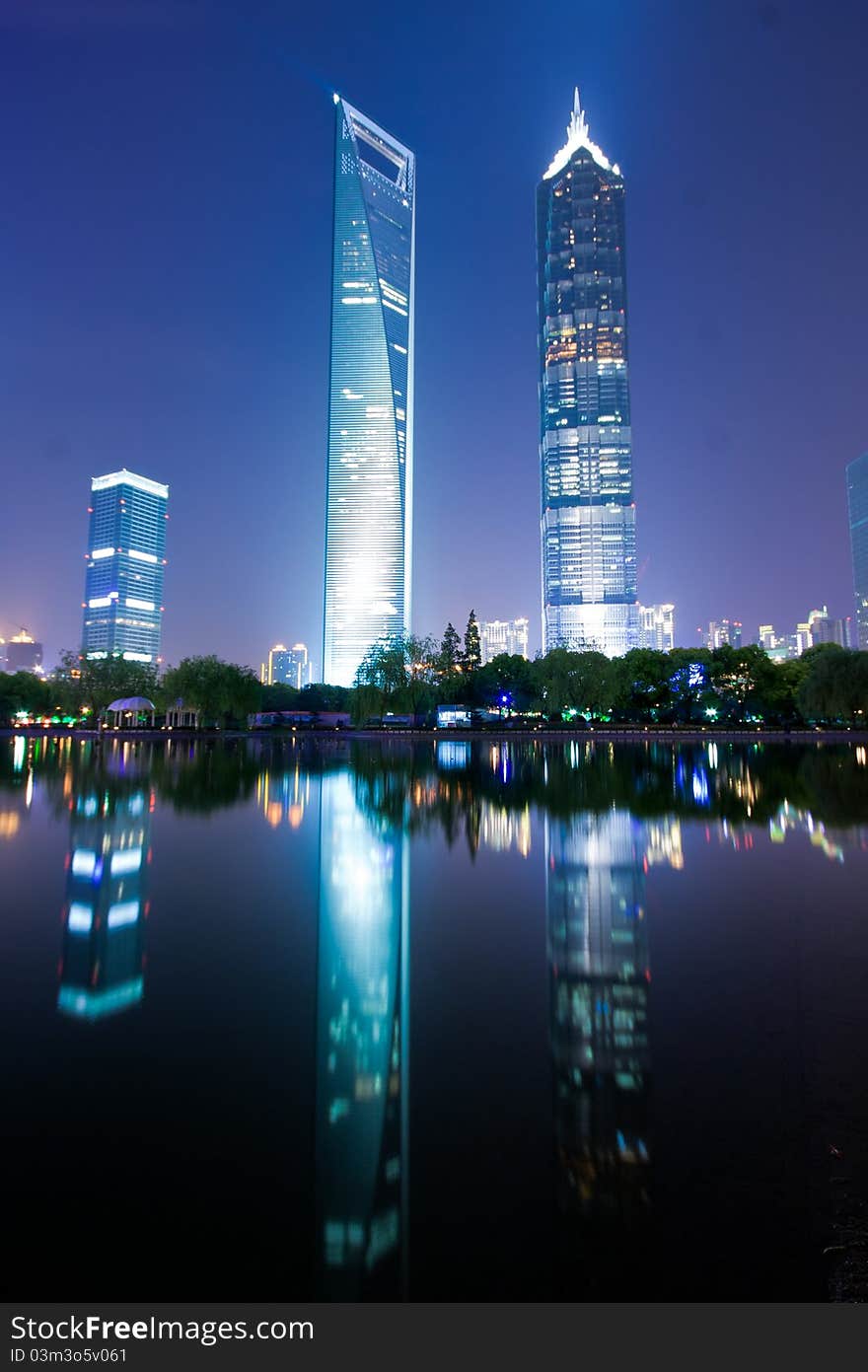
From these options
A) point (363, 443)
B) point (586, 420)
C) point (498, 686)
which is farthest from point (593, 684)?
point (586, 420)

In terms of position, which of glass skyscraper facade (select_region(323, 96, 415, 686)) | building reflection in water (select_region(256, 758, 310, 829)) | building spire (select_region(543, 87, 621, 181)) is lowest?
building reflection in water (select_region(256, 758, 310, 829))

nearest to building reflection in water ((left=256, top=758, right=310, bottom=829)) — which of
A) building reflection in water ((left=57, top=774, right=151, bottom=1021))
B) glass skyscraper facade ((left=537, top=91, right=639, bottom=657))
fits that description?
building reflection in water ((left=57, top=774, right=151, bottom=1021))

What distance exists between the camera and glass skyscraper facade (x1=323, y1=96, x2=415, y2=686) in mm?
166625

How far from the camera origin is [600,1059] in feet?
13.3

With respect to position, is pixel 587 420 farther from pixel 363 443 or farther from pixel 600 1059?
pixel 600 1059

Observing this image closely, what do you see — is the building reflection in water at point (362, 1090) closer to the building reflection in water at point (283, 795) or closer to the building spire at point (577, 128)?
the building reflection in water at point (283, 795)

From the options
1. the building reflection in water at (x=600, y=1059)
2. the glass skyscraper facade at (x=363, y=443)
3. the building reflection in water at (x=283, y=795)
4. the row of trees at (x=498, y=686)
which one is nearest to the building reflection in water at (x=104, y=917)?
the building reflection in water at (x=283, y=795)

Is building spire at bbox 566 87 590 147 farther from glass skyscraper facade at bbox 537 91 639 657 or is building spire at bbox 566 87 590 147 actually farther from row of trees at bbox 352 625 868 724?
row of trees at bbox 352 625 868 724

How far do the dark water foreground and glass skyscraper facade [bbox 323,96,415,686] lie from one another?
159 metres

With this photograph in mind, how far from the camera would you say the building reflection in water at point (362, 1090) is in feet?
8.48

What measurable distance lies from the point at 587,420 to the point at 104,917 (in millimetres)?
183706

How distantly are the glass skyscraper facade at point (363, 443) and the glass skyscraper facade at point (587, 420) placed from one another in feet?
120

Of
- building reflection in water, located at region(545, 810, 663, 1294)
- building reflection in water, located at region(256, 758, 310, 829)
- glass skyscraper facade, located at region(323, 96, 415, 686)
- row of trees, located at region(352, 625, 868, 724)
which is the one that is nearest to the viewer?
building reflection in water, located at region(545, 810, 663, 1294)
